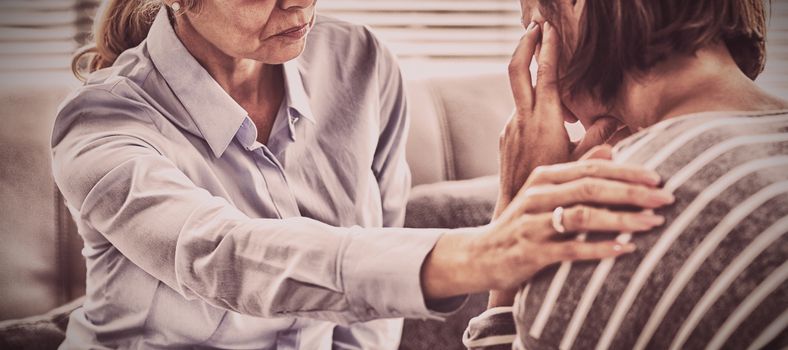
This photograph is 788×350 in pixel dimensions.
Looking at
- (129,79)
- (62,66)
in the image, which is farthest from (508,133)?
(62,66)

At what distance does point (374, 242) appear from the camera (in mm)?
472

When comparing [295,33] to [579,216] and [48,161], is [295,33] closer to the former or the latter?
[579,216]

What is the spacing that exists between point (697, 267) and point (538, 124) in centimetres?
16

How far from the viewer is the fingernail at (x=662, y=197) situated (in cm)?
46

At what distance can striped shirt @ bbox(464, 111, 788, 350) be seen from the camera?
0.45m

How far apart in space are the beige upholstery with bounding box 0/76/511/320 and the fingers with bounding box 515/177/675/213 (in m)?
0.49

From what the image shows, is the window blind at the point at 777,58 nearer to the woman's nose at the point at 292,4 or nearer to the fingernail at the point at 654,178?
the fingernail at the point at 654,178

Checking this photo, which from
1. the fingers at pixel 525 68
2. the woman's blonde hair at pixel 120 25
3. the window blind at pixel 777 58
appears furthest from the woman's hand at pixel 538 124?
the woman's blonde hair at pixel 120 25

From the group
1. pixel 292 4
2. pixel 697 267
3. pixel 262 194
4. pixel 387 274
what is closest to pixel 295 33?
pixel 292 4

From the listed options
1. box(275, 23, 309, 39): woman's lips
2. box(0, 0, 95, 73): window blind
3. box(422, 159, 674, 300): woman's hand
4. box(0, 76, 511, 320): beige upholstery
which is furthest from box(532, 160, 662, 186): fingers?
box(0, 0, 95, 73): window blind

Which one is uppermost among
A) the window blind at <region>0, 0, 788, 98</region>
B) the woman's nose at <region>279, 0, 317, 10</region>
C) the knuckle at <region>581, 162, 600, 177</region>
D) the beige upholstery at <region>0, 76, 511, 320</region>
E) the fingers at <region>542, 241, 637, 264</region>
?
the woman's nose at <region>279, 0, 317, 10</region>

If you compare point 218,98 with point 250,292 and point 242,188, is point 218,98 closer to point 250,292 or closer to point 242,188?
point 242,188

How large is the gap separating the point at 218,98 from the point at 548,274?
1.01 feet

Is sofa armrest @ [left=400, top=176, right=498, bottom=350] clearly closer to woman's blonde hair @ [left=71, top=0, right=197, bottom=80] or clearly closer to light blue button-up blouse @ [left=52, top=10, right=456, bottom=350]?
light blue button-up blouse @ [left=52, top=10, right=456, bottom=350]
